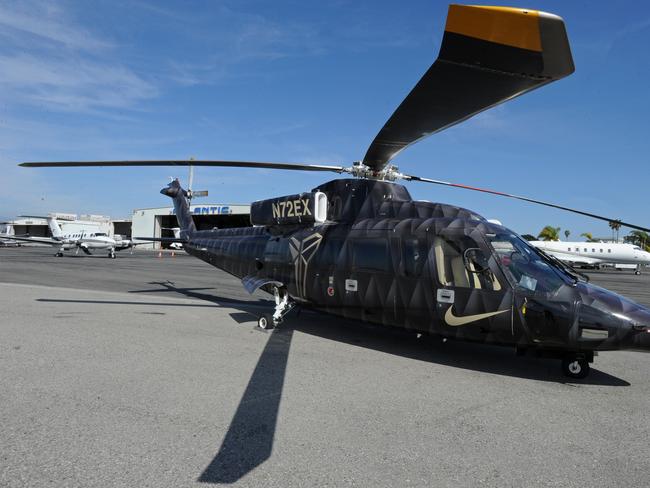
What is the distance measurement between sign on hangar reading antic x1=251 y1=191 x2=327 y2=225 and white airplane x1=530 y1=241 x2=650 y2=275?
35995mm

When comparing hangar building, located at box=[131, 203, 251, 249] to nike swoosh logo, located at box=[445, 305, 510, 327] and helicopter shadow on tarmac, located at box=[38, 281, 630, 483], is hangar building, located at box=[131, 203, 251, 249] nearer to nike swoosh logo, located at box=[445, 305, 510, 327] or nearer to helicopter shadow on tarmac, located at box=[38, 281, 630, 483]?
helicopter shadow on tarmac, located at box=[38, 281, 630, 483]

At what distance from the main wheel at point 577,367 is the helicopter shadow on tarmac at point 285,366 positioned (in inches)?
4.7

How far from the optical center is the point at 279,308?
8.62 metres

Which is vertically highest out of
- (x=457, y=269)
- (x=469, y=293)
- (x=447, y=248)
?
(x=447, y=248)

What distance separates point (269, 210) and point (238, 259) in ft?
6.75

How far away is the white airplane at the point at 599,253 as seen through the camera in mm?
40312

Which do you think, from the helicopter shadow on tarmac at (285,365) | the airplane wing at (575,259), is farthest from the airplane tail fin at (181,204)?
the airplane wing at (575,259)

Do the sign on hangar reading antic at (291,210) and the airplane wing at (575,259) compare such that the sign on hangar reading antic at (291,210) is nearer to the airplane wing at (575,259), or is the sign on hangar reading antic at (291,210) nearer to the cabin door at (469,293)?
the cabin door at (469,293)

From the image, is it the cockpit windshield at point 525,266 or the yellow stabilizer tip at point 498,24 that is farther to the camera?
the cockpit windshield at point 525,266

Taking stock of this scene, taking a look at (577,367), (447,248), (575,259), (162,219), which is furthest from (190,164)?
(162,219)

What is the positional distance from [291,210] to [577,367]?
5.55 metres

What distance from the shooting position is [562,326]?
5363mm

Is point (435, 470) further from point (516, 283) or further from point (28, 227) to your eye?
point (28, 227)

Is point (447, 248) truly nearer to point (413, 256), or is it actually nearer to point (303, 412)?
point (413, 256)
